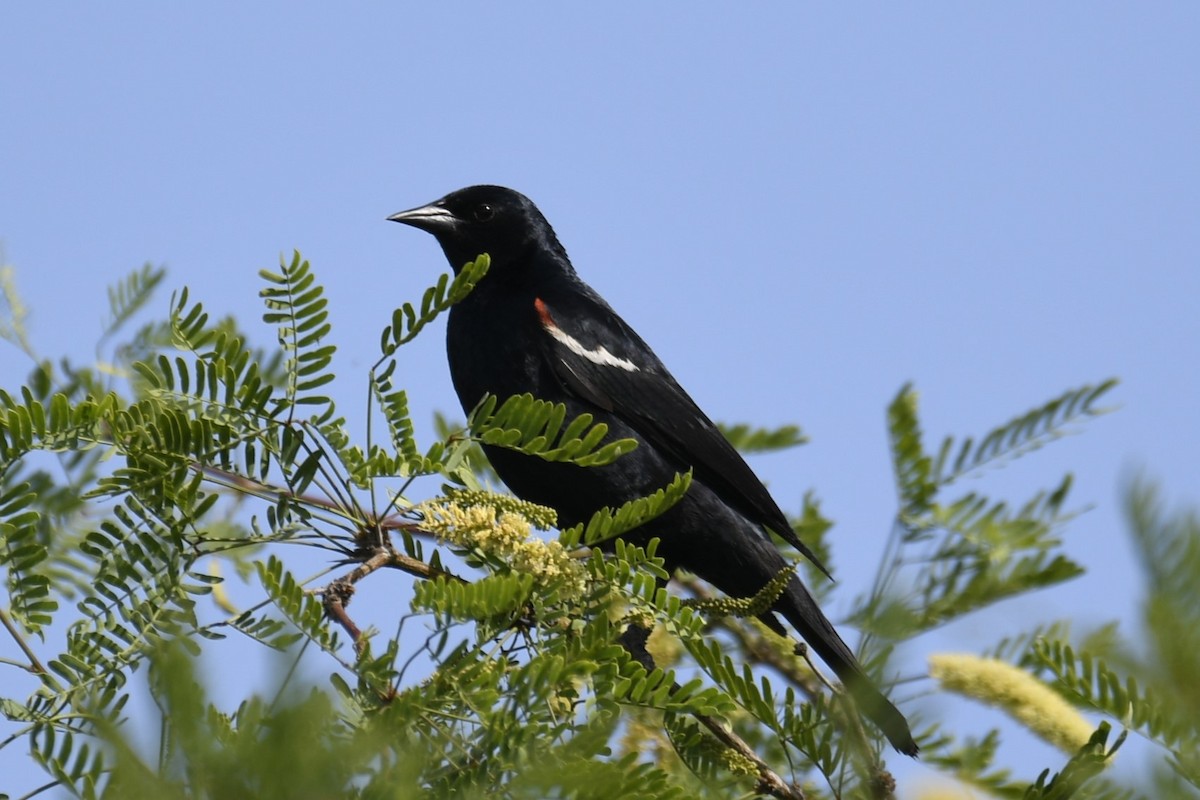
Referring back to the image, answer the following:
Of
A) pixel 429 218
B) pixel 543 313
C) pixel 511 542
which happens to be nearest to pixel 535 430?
pixel 511 542

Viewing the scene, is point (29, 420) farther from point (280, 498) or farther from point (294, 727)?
point (294, 727)

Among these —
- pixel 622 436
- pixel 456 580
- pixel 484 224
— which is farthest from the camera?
pixel 484 224

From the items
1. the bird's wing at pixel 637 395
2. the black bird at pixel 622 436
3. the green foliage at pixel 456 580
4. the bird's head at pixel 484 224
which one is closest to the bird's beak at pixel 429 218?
the bird's head at pixel 484 224

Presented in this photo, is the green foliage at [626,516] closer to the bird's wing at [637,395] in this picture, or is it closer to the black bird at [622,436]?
the black bird at [622,436]

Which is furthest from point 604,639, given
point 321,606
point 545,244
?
point 545,244

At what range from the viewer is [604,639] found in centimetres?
173

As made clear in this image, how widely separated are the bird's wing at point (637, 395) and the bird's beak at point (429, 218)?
0.66m

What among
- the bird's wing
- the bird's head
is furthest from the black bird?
the bird's head

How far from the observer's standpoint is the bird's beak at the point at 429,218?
15.3 feet

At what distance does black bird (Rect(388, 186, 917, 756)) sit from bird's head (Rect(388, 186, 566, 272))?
1.20ft

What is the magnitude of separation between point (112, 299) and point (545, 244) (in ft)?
7.57

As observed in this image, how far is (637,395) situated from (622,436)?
24 cm

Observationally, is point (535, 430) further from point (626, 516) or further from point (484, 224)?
point (484, 224)

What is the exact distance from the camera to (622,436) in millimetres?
4090
